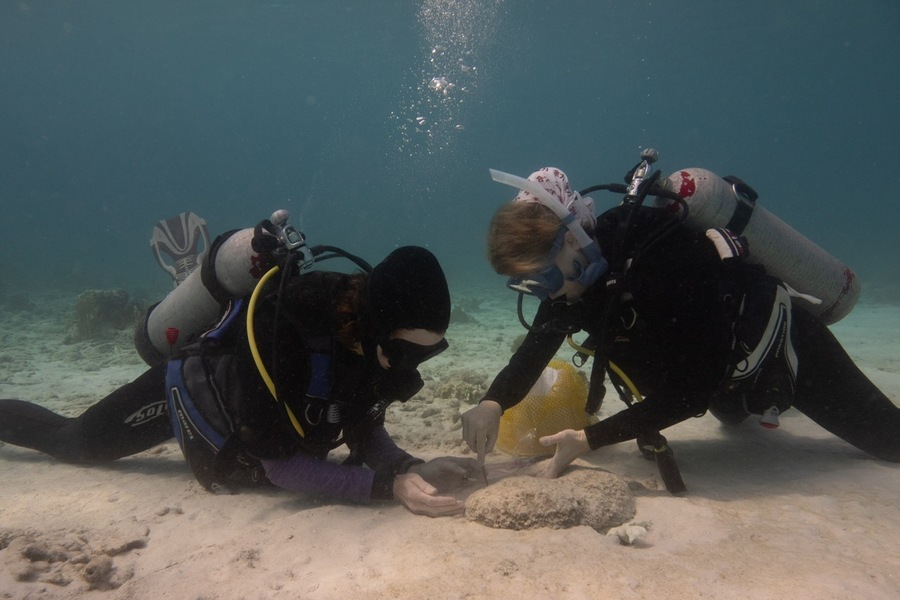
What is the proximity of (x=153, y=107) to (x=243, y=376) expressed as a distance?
15743 centimetres

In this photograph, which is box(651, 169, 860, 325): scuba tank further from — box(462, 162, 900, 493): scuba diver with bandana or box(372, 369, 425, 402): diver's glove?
box(372, 369, 425, 402): diver's glove

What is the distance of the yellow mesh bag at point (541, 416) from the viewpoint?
12.6ft

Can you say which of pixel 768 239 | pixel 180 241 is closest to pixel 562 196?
pixel 768 239

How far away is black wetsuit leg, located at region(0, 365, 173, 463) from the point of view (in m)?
3.46

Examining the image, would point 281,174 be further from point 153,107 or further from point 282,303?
point 282,303

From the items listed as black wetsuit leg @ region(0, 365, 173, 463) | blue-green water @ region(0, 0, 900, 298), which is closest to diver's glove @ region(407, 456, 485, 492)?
black wetsuit leg @ region(0, 365, 173, 463)

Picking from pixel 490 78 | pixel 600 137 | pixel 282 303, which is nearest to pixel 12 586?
pixel 282 303

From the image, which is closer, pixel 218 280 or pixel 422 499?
pixel 422 499

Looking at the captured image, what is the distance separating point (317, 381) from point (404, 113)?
117 meters

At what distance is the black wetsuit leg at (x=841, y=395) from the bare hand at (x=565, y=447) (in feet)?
6.17

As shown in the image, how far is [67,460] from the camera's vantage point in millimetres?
3650

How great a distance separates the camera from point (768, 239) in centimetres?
337

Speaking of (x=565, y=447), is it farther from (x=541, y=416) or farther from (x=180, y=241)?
(x=180, y=241)

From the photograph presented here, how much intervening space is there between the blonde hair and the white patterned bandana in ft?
0.47
